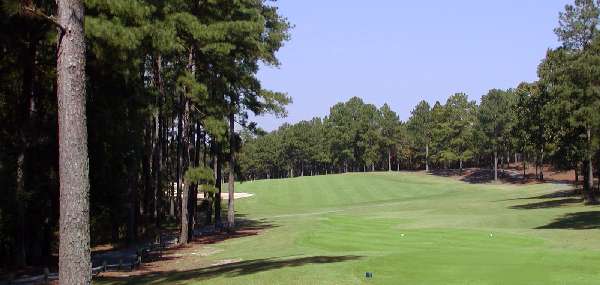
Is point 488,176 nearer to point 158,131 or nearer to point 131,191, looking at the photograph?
point 158,131

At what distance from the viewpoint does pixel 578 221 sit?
3475 centimetres

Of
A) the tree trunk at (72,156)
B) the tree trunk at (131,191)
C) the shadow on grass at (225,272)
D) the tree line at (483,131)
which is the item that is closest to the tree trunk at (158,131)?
the tree trunk at (131,191)

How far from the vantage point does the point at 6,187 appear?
69.2ft

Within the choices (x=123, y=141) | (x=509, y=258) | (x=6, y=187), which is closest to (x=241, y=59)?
(x=123, y=141)

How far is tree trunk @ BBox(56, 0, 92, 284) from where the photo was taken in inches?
372

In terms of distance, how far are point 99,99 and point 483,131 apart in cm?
8680

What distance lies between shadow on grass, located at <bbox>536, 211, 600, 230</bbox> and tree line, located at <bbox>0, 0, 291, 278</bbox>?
18.0 metres

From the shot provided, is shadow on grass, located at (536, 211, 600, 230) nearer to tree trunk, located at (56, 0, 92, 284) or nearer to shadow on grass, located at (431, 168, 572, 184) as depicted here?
tree trunk, located at (56, 0, 92, 284)

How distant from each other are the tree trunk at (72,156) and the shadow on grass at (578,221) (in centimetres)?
2808

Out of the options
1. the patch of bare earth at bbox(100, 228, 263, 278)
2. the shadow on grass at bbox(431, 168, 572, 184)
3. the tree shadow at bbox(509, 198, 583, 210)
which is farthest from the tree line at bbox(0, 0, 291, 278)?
the shadow on grass at bbox(431, 168, 572, 184)

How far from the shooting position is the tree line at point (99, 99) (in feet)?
31.3

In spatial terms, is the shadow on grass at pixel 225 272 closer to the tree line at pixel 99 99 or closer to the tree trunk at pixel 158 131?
the tree line at pixel 99 99

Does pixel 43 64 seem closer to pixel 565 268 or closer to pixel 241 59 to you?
pixel 241 59

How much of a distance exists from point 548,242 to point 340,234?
996 centimetres
